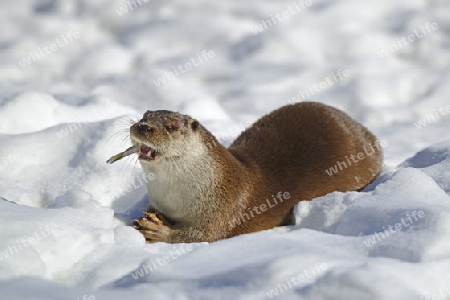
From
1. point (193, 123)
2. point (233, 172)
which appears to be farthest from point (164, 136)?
point (233, 172)

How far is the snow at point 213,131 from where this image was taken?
2365mm

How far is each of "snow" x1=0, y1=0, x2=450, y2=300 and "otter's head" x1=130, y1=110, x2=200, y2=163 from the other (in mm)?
377

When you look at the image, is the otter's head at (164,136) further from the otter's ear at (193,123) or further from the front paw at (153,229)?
the front paw at (153,229)

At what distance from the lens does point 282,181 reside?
3.62 m

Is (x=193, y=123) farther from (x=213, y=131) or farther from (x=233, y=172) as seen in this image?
(x=213, y=131)

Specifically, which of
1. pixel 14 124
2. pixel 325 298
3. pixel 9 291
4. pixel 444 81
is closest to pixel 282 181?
pixel 325 298

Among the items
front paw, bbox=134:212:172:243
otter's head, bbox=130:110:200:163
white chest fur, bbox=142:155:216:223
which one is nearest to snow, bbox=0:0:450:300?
front paw, bbox=134:212:172:243

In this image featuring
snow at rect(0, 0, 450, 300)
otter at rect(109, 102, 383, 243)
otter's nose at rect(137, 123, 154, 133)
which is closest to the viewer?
snow at rect(0, 0, 450, 300)

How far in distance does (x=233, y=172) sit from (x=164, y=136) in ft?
1.55

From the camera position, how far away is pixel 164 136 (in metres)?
3.26

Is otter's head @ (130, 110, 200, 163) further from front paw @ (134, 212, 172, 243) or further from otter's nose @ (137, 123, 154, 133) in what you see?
front paw @ (134, 212, 172, 243)

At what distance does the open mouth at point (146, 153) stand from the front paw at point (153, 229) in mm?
326

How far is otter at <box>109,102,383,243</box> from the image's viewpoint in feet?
10.9

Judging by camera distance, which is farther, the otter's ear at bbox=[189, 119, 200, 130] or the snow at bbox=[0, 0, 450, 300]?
the otter's ear at bbox=[189, 119, 200, 130]
